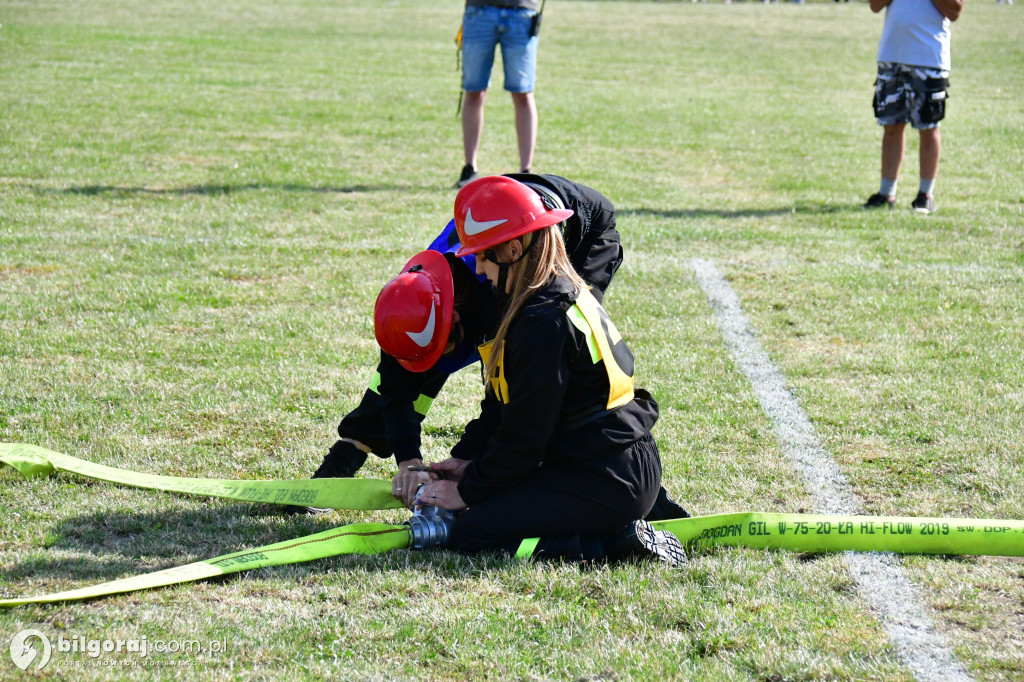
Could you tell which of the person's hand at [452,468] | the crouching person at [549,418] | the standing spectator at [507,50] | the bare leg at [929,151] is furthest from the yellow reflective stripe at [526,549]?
the bare leg at [929,151]

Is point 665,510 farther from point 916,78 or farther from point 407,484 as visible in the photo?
point 916,78

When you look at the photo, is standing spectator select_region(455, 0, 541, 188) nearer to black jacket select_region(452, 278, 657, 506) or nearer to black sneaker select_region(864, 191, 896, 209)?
black sneaker select_region(864, 191, 896, 209)

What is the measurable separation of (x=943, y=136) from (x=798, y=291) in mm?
7251

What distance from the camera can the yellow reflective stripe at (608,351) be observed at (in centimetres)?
340

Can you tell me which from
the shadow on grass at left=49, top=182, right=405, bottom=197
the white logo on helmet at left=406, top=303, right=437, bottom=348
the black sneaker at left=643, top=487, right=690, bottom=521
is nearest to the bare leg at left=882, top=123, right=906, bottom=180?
the shadow on grass at left=49, top=182, right=405, bottom=197

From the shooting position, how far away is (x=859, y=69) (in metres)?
20.1

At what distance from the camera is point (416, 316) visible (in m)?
3.49

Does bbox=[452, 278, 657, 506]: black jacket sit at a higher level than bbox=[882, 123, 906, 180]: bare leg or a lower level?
lower

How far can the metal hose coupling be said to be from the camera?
11.7 feet

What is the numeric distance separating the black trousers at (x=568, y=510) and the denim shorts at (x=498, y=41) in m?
5.99

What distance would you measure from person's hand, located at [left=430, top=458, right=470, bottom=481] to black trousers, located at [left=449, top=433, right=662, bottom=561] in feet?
0.88

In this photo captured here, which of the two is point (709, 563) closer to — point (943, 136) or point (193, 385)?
point (193, 385)

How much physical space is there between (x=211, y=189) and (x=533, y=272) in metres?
6.16

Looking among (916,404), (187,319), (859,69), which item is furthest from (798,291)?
(859,69)
